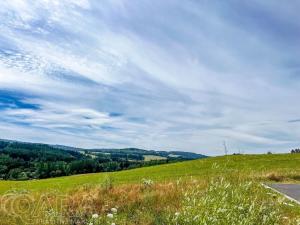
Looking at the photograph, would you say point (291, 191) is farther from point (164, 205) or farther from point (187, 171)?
point (187, 171)

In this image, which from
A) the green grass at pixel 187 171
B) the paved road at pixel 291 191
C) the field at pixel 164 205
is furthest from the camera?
the green grass at pixel 187 171

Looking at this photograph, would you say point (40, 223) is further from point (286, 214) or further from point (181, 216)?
point (286, 214)

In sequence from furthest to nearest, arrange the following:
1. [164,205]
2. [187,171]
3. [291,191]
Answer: [187,171]
[291,191]
[164,205]

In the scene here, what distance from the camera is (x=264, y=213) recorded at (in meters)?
8.88

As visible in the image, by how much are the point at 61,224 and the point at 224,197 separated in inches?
146

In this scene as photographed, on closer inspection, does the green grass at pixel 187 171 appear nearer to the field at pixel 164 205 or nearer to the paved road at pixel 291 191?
the paved road at pixel 291 191

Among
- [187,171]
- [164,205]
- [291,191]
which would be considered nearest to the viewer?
[164,205]

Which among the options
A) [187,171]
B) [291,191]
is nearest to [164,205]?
[291,191]

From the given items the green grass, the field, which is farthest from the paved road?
the green grass

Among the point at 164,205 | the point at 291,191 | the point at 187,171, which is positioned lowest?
the point at 164,205

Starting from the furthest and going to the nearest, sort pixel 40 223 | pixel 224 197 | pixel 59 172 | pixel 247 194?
pixel 59 172, pixel 247 194, pixel 40 223, pixel 224 197

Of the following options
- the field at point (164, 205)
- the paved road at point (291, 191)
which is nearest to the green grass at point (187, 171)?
the paved road at point (291, 191)

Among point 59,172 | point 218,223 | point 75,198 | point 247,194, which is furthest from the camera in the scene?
point 59,172

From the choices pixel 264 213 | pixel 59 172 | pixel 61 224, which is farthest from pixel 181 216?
pixel 59 172
